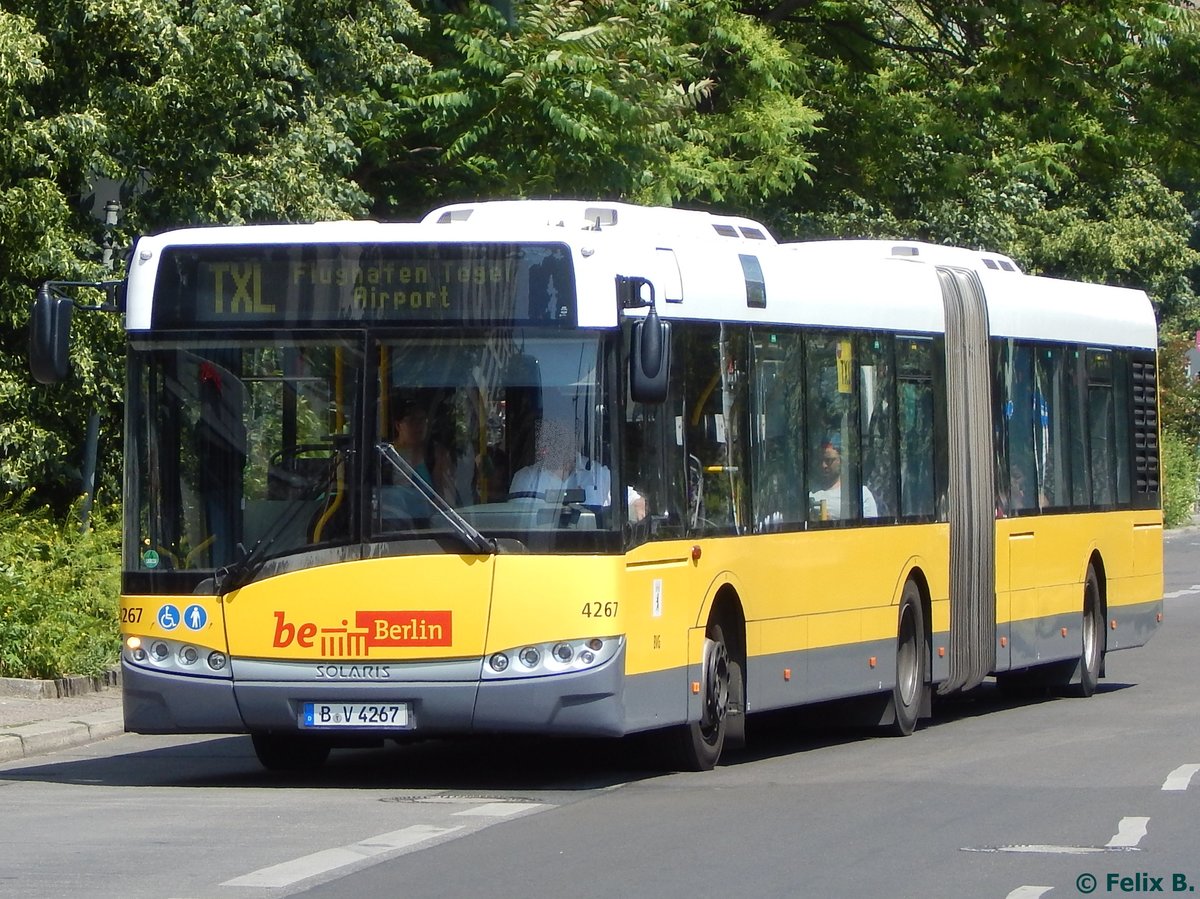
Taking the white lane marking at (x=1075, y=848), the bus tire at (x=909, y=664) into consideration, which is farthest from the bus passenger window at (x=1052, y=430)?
the white lane marking at (x=1075, y=848)

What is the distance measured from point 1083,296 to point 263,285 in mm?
9038

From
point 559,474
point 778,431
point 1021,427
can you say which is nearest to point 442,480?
point 559,474

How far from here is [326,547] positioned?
1191cm

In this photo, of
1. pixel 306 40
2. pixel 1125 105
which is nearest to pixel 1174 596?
pixel 1125 105

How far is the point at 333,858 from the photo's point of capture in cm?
940

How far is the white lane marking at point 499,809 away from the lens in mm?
10977

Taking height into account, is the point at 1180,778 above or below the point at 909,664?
below

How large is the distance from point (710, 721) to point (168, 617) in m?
2.93

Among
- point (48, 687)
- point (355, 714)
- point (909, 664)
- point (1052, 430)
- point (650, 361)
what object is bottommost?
point (48, 687)

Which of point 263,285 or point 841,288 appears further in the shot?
point 841,288

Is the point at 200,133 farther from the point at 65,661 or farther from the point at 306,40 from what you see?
the point at 65,661

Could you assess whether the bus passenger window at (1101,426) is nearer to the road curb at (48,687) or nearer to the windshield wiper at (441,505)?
the road curb at (48,687)
